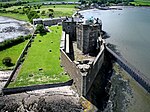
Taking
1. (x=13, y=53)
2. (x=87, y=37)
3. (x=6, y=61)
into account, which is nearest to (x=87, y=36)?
(x=87, y=37)

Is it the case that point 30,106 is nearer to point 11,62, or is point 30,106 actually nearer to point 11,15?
point 11,62

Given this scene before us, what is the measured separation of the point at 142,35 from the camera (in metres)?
85.9

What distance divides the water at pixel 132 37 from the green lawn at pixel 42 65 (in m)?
18.9

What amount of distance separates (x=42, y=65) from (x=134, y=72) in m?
20.5

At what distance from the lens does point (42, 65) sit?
55.4m

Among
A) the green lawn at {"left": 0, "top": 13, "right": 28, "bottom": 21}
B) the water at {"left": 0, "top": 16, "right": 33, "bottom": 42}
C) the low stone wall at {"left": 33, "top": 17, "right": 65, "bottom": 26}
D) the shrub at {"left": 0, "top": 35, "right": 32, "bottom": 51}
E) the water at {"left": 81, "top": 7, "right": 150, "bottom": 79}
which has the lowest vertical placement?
the water at {"left": 81, "top": 7, "right": 150, "bottom": 79}

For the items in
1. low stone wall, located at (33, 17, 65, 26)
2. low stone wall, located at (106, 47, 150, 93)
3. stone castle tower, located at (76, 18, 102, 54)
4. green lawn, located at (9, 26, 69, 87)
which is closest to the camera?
low stone wall, located at (106, 47, 150, 93)

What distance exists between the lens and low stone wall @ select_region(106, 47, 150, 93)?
4881 cm

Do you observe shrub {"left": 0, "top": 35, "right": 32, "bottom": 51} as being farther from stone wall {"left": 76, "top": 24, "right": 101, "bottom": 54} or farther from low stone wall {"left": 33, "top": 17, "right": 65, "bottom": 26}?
low stone wall {"left": 33, "top": 17, "right": 65, "bottom": 26}

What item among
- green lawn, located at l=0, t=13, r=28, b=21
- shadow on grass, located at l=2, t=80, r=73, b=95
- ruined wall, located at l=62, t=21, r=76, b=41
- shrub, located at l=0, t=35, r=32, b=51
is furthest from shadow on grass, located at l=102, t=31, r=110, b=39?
green lawn, located at l=0, t=13, r=28, b=21

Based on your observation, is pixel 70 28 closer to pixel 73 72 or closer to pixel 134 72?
pixel 134 72

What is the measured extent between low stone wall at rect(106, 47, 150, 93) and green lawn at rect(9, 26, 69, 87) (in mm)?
14718

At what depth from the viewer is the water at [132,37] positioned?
207ft

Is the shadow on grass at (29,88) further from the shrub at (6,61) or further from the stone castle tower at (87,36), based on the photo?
the stone castle tower at (87,36)
